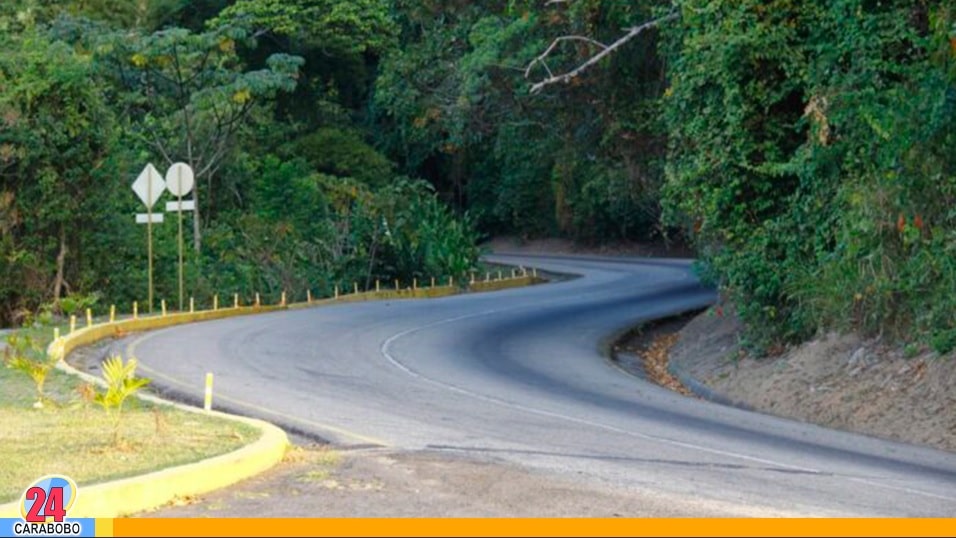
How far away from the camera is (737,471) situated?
1304 cm

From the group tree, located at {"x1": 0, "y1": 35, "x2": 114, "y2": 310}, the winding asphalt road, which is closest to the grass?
the winding asphalt road

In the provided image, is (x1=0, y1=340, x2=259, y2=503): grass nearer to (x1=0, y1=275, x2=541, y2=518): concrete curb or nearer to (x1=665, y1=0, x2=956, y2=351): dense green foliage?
(x1=0, y1=275, x2=541, y2=518): concrete curb

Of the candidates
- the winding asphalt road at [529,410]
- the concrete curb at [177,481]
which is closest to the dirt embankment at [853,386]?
the winding asphalt road at [529,410]

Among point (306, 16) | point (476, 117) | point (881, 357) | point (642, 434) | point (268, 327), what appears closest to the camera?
point (642, 434)

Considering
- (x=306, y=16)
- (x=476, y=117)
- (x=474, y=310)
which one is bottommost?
(x=474, y=310)

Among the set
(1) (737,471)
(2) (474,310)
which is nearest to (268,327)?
(2) (474,310)

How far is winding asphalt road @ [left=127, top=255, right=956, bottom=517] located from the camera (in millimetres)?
12352

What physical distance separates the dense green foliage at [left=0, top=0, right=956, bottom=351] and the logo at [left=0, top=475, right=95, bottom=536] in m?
11.3

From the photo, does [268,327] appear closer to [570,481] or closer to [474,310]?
[474,310]

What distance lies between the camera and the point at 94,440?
40.1 ft

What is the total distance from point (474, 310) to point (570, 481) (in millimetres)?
22900

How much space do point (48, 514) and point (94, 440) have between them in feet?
11.8

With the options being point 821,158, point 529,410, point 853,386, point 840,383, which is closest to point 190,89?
point 821,158

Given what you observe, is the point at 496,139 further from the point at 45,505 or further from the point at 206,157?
the point at 45,505
